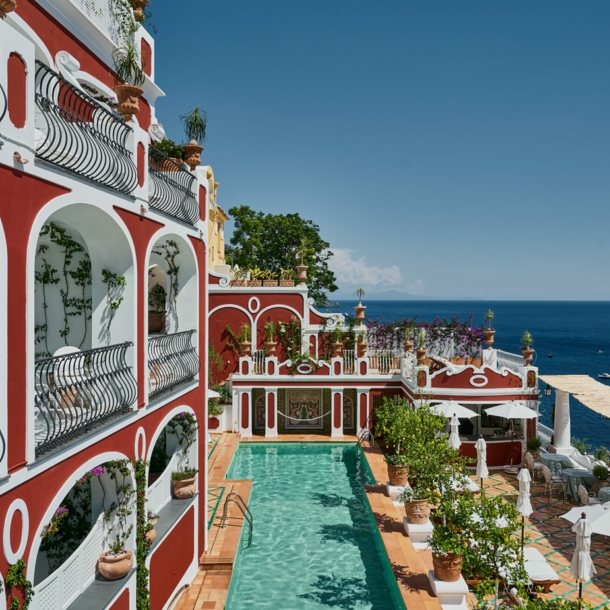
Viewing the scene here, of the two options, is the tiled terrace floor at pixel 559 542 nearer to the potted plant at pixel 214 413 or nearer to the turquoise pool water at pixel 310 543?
the turquoise pool water at pixel 310 543

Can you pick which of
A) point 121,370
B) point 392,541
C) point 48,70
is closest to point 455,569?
point 392,541

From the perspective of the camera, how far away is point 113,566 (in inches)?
278

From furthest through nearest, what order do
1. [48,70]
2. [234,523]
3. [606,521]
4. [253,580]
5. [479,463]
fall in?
[479,463] < [234,523] < [253,580] < [606,521] < [48,70]

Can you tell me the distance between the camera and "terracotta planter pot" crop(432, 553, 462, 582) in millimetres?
9094

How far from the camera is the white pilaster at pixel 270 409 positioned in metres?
20.5

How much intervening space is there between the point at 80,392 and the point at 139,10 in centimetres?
721

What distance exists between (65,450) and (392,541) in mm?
7981

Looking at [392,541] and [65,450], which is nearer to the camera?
[65,450]

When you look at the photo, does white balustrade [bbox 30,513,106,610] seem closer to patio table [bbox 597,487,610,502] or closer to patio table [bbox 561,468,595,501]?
patio table [bbox 597,487,610,502]

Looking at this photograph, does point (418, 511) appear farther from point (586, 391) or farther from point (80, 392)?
point (80, 392)

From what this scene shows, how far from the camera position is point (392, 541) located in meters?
11.3

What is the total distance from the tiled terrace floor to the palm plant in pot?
356 inches

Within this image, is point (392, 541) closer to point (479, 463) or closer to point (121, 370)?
point (479, 463)

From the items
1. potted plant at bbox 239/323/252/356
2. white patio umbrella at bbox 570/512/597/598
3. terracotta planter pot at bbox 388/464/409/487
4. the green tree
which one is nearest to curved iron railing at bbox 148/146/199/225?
white patio umbrella at bbox 570/512/597/598
